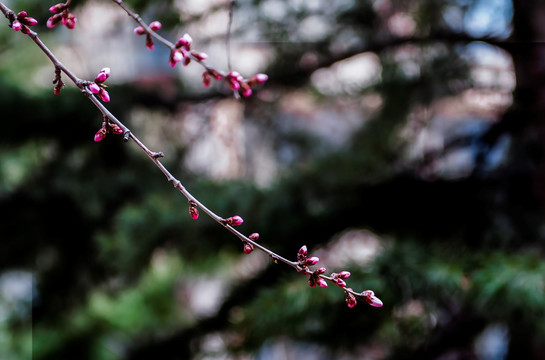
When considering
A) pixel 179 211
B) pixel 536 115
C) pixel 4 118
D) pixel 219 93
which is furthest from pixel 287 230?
pixel 4 118

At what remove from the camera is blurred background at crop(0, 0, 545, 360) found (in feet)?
3.42

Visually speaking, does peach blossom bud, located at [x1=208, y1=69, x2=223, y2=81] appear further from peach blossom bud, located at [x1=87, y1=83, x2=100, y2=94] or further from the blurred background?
the blurred background

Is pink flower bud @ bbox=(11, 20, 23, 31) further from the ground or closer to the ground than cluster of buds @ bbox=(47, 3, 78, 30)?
closer to the ground

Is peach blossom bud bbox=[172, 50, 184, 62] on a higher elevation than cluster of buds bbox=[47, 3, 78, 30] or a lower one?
lower

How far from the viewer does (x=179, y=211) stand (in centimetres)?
140

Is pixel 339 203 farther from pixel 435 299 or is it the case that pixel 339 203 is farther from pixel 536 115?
pixel 536 115

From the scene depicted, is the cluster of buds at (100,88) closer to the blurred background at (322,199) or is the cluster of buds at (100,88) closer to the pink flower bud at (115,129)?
the pink flower bud at (115,129)

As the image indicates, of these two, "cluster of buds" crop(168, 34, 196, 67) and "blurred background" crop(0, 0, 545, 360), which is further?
"blurred background" crop(0, 0, 545, 360)

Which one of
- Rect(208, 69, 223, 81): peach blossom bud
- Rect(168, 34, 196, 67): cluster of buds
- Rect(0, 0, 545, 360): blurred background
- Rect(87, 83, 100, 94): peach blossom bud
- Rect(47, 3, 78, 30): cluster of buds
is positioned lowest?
Rect(87, 83, 100, 94): peach blossom bud

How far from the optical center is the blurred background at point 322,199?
3.42ft

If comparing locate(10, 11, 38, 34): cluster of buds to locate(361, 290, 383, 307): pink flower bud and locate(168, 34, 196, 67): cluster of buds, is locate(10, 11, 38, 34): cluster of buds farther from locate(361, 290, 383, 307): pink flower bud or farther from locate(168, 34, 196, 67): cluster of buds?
locate(361, 290, 383, 307): pink flower bud

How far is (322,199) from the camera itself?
1364mm

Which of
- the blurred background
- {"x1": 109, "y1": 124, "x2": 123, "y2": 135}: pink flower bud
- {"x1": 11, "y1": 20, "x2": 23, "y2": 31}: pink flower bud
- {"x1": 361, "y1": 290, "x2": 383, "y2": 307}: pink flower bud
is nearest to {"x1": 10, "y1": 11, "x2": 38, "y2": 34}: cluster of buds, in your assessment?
{"x1": 11, "y1": 20, "x2": 23, "y2": 31}: pink flower bud

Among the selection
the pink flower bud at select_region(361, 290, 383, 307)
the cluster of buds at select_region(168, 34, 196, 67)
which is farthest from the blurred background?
the cluster of buds at select_region(168, 34, 196, 67)
